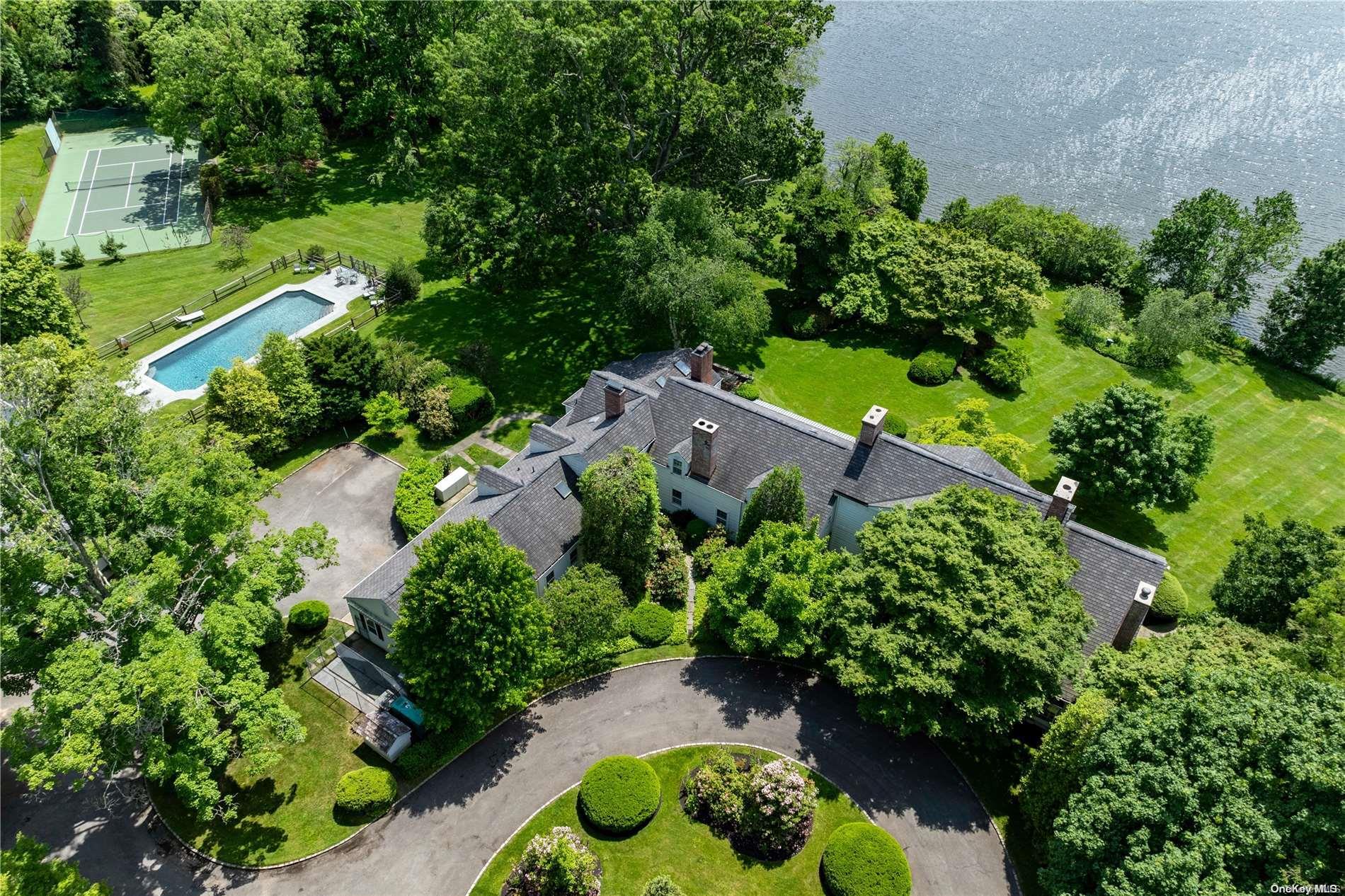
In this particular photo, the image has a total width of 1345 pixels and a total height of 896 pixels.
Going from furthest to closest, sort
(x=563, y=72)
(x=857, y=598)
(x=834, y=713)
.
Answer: (x=563, y=72) < (x=834, y=713) < (x=857, y=598)

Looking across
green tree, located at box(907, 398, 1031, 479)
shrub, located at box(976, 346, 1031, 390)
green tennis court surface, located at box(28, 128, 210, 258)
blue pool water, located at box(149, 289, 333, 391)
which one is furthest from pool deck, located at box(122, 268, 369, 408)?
shrub, located at box(976, 346, 1031, 390)

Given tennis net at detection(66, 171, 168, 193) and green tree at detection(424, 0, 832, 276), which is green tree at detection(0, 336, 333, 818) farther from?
tennis net at detection(66, 171, 168, 193)

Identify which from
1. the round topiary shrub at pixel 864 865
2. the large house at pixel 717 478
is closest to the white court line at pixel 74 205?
the large house at pixel 717 478

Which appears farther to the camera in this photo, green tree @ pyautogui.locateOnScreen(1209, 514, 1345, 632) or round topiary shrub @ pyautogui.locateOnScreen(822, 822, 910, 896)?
green tree @ pyautogui.locateOnScreen(1209, 514, 1345, 632)

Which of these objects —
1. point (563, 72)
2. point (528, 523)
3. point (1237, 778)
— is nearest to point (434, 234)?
point (563, 72)

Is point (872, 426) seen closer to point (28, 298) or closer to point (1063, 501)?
point (1063, 501)

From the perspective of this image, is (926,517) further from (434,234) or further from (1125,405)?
(434,234)
